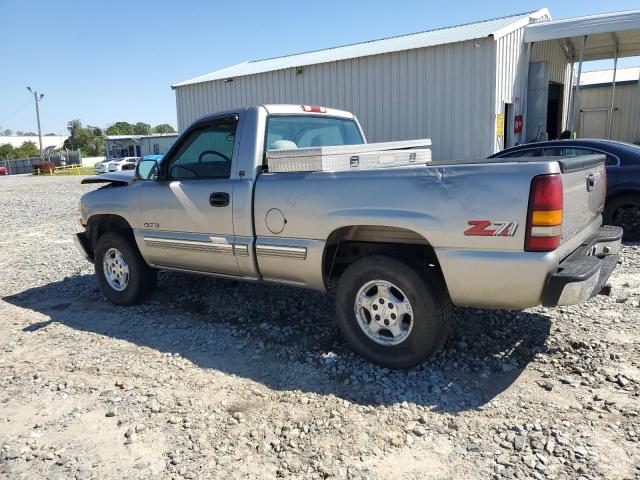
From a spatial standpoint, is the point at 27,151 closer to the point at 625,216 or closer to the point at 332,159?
the point at 625,216

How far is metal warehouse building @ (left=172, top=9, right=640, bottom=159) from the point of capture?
1140 cm

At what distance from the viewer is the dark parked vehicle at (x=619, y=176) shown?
284 inches

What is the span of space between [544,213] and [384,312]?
1.32 m

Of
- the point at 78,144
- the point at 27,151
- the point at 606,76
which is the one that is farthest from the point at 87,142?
the point at 606,76

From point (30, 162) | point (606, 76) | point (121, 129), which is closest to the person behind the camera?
point (606, 76)

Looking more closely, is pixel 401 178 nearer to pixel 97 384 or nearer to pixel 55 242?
pixel 97 384

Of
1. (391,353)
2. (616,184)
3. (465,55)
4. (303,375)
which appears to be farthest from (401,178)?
(465,55)

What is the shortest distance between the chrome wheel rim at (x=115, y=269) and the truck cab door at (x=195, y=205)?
1.39 feet

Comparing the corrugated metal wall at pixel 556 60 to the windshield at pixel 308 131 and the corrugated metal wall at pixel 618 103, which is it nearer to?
the corrugated metal wall at pixel 618 103

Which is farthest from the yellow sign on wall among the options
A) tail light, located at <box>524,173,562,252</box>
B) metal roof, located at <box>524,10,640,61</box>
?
tail light, located at <box>524,173,562,252</box>

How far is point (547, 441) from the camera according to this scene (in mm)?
2838

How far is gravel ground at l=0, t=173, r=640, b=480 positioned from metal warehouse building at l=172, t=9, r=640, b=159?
7.04m

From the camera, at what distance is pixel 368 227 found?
3.75 metres

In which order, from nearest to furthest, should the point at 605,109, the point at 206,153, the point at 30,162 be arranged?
the point at 206,153 < the point at 605,109 < the point at 30,162
